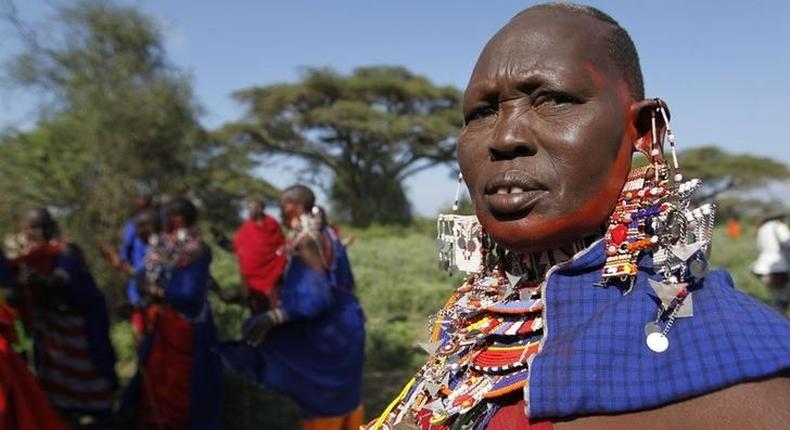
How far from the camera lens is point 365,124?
27.7 m

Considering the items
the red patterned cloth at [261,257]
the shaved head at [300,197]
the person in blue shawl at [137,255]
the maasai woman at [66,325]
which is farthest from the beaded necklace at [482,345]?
the red patterned cloth at [261,257]

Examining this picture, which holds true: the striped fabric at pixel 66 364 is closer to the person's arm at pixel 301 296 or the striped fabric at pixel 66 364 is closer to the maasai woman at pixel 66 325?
the maasai woman at pixel 66 325

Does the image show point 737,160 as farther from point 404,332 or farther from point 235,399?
point 235,399

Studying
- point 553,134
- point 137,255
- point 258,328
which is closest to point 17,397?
point 258,328

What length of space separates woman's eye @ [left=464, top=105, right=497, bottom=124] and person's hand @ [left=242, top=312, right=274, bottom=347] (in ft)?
9.53

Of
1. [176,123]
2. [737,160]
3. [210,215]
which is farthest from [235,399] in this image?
[737,160]

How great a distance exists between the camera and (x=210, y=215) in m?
10.3

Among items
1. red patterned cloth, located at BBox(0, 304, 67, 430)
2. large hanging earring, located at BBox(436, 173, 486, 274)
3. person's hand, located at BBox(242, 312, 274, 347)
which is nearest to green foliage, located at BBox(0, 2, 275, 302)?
person's hand, located at BBox(242, 312, 274, 347)

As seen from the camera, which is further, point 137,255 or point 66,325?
point 137,255

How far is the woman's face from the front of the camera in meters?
1.06

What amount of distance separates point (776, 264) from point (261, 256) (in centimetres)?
497

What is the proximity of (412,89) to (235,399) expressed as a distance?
23.5 meters

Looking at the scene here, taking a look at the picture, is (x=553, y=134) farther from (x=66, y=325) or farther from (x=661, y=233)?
(x=66, y=325)

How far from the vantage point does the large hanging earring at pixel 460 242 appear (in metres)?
1.47
